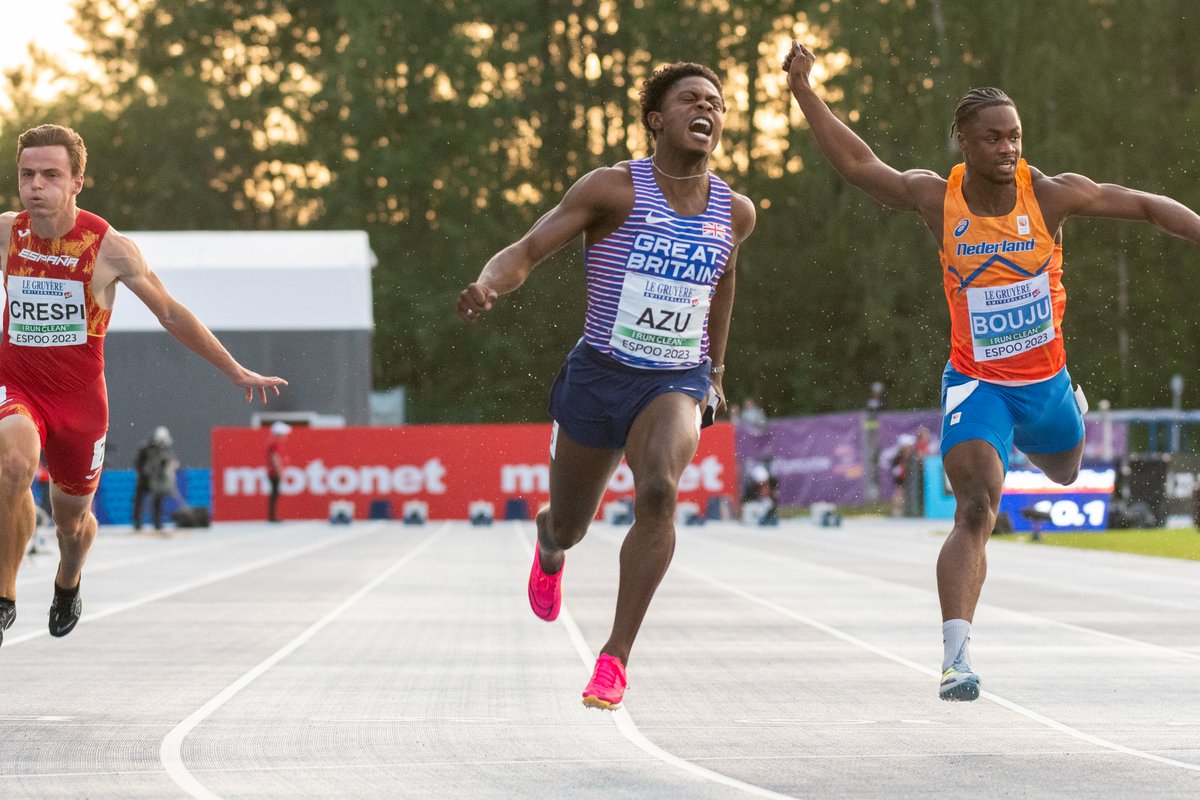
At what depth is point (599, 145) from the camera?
56625mm

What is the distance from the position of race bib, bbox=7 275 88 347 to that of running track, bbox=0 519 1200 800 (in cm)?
166

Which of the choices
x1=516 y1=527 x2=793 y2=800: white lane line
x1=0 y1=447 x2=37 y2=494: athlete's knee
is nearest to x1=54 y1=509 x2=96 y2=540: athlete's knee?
x1=0 y1=447 x2=37 y2=494: athlete's knee

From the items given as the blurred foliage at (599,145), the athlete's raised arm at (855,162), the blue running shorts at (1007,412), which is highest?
the blurred foliage at (599,145)

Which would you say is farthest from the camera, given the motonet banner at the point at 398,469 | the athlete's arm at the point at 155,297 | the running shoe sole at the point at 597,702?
the motonet banner at the point at 398,469

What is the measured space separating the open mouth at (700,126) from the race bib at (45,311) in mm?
2903

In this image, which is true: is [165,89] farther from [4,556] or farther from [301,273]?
[4,556]

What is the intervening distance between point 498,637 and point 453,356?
1764 inches

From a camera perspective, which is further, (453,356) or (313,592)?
(453,356)

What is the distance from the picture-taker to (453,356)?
Answer: 189 feet

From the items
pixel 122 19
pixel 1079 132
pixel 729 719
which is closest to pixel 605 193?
pixel 729 719

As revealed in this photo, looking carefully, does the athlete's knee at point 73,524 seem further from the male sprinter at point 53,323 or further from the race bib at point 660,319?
the race bib at point 660,319

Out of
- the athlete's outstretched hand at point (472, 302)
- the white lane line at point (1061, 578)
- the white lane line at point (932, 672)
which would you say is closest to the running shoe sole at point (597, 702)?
the athlete's outstretched hand at point (472, 302)

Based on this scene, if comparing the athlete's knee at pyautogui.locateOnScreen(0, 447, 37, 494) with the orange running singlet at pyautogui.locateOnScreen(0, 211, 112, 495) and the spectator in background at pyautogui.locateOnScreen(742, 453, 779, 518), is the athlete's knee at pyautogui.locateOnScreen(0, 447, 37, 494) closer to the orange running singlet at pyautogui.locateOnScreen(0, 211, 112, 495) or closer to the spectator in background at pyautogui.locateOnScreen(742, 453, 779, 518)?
the orange running singlet at pyautogui.locateOnScreen(0, 211, 112, 495)

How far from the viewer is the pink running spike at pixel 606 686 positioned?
6.98 metres
